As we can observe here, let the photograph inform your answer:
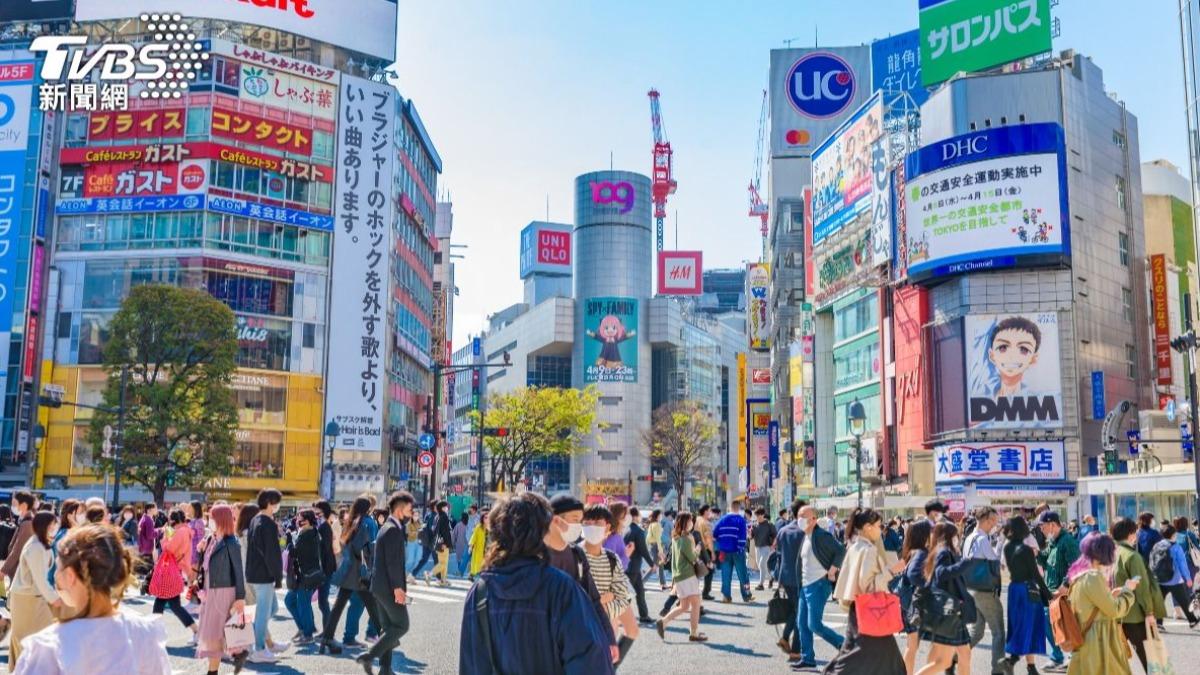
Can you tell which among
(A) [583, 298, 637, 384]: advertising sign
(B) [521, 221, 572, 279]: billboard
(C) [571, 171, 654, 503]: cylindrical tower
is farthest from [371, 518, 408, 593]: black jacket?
(B) [521, 221, 572, 279]: billboard

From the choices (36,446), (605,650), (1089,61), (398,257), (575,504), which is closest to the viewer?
(605,650)

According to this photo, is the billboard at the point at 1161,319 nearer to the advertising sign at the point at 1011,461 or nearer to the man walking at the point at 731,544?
the advertising sign at the point at 1011,461

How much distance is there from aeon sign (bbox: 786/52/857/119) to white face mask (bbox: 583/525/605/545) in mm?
82885

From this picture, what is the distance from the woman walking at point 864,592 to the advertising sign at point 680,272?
12149cm

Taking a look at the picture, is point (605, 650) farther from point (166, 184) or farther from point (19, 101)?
point (19, 101)

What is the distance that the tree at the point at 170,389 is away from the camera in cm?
4022

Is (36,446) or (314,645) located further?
→ (36,446)

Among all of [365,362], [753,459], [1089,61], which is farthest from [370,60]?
[753,459]

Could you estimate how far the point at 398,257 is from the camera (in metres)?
58.7

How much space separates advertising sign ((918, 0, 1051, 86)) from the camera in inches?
2019

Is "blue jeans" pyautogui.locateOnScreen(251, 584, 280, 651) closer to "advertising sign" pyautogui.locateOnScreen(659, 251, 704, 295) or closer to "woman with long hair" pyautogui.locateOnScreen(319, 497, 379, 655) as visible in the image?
"woman with long hair" pyautogui.locateOnScreen(319, 497, 379, 655)

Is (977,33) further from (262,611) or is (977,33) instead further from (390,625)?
(390,625)

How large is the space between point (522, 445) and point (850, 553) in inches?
2242

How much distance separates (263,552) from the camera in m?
11.9
